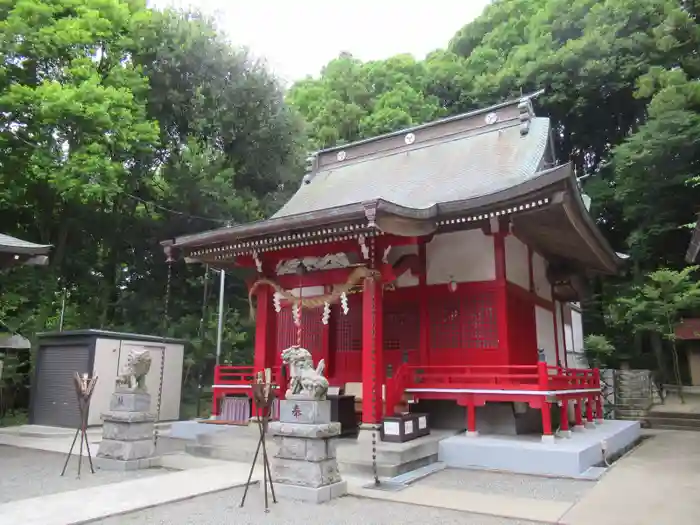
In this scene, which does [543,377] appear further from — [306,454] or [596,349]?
[596,349]

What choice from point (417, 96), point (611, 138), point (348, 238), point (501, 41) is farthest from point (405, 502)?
point (501, 41)

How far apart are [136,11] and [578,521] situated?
22.4 metres

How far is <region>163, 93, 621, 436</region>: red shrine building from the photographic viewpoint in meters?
8.76

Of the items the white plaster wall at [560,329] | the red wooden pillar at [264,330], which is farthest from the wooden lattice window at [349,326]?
the white plaster wall at [560,329]

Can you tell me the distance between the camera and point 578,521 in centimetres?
517

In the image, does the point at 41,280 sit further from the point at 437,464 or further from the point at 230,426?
the point at 437,464

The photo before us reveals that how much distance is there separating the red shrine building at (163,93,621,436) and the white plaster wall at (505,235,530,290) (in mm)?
71

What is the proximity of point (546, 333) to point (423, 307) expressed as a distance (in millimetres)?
3981

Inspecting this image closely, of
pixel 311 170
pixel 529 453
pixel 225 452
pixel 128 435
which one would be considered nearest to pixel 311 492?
pixel 225 452

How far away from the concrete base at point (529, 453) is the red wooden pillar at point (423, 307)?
5.97ft

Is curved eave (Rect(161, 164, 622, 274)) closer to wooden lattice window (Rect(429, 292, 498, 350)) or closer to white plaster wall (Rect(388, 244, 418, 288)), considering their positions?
white plaster wall (Rect(388, 244, 418, 288))

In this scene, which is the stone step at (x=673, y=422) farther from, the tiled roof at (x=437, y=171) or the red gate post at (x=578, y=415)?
the tiled roof at (x=437, y=171)

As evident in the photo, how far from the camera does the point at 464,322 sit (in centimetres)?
1000

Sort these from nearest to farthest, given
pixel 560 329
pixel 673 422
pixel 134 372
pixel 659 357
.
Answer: pixel 134 372
pixel 560 329
pixel 673 422
pixel 659 357
